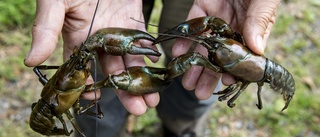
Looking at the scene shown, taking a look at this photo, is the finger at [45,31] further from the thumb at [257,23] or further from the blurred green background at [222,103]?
the blurred green background at [222,103]

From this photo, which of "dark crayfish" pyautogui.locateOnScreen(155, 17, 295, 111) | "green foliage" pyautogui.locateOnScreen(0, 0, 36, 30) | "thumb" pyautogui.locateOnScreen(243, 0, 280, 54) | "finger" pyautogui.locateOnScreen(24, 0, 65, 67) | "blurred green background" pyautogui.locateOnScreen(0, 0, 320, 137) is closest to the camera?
"finger" pyautogui.locateOnScreen(24, 0, 65, 67)

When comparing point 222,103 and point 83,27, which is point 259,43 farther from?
point 222,103

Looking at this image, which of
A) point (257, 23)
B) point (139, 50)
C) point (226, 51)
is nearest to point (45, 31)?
point (139, 50)

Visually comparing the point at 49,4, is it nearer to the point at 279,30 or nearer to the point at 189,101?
the point at 189,101

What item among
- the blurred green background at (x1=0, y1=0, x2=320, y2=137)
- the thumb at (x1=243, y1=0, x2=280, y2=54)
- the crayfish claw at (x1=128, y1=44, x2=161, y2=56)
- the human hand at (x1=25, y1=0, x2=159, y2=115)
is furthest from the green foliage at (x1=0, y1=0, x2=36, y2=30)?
the thumb at (x1=243, y1=0, x2=280, y2=54)

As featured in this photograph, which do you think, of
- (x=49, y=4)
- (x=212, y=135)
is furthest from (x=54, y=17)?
(x=212, y=135)

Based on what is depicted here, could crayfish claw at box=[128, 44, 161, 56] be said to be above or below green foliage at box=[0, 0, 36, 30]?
above

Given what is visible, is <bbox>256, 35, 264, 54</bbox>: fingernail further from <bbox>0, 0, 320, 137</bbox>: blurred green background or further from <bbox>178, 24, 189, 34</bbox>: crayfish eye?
<bbox>0, 0, 320, 137</bbox>: blurred green background
